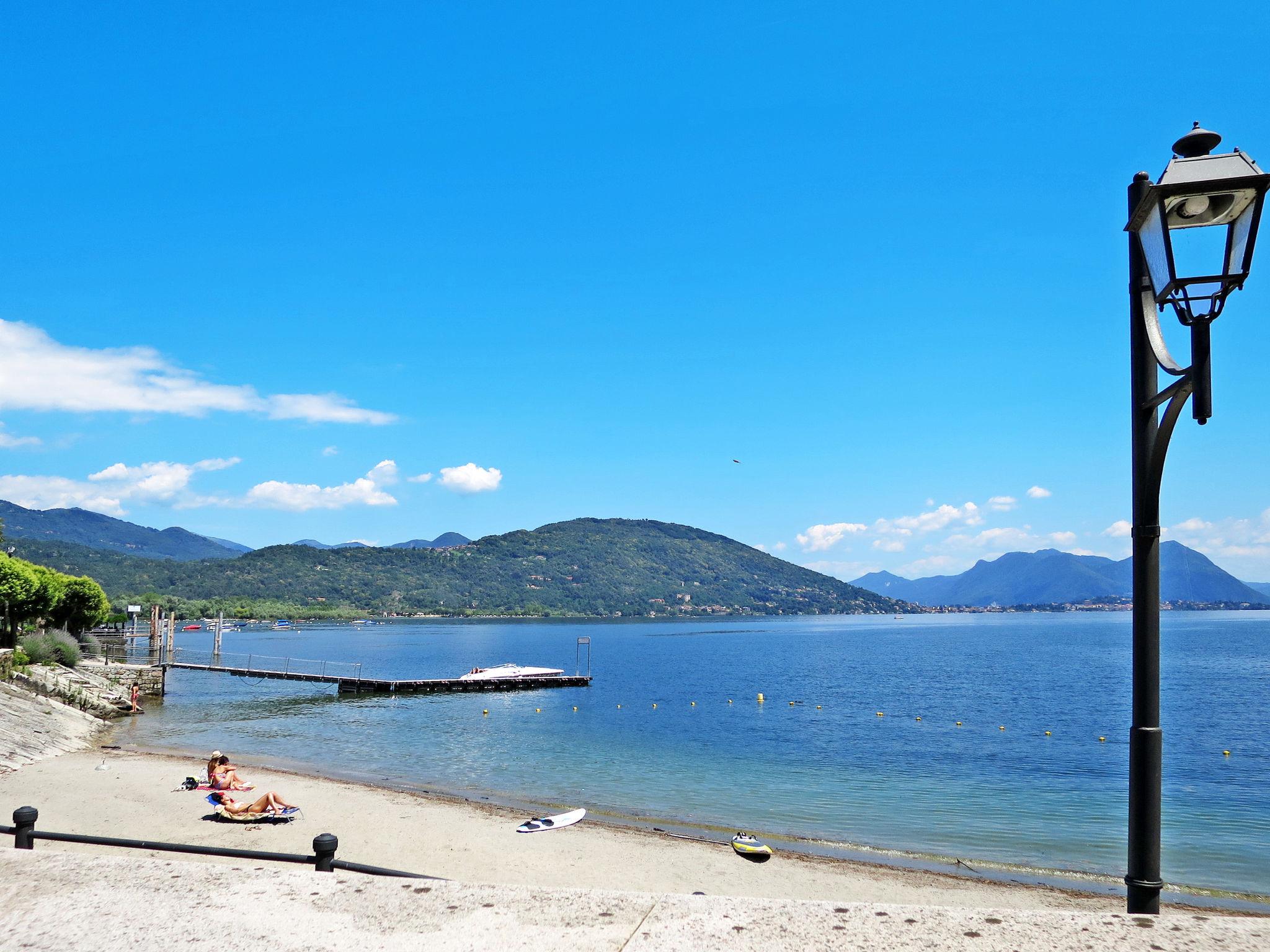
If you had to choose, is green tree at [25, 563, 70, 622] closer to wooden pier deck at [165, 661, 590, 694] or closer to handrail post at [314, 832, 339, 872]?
wooden pier deck at [165, 661, 590, 694]

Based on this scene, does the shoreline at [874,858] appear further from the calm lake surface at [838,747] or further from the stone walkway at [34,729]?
the stone walkway at [34,729]

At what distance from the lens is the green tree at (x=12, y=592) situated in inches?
1547

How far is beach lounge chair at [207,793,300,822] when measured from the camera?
19.5 meters

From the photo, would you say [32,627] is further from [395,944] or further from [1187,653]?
[1187,653]

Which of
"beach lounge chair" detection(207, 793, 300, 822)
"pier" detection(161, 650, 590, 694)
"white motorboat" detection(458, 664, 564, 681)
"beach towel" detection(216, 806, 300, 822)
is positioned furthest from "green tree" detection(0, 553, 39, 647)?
"beach towel" detection(216, 806, 300, 822)

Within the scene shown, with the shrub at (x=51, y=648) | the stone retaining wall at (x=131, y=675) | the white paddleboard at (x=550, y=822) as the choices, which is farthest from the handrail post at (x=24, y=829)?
the stone retaining wall at (x=131, y=675)

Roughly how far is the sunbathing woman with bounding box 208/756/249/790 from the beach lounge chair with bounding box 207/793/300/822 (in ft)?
4.04

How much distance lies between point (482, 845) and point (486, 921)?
15055 millimetres

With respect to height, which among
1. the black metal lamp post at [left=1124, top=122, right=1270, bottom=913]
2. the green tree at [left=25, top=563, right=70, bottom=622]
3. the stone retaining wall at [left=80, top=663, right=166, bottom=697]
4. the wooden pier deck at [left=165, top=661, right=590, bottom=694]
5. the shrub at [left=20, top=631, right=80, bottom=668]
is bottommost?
the wooden pier deck at [left=165, top=661, right=590, bottom=694]

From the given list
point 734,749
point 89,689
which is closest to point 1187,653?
point 734,749

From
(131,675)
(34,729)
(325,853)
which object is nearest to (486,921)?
(325,853)

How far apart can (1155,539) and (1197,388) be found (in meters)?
1.13

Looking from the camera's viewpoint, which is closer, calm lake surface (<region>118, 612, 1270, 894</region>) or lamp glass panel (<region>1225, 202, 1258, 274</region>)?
lamp glass panel (<region>1225, 202, 1258, 274</region>)

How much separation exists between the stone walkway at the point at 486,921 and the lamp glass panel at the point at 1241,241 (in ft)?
11.8
